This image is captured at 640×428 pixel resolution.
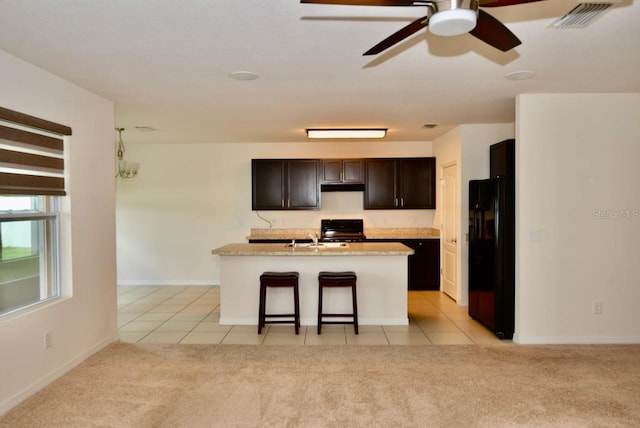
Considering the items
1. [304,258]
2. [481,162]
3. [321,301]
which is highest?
[481,162]

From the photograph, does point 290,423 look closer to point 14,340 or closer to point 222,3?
point 14,340

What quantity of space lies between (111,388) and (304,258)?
231 centimetres

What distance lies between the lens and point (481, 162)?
531 cm

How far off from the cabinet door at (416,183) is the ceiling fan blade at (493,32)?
4.53 metres

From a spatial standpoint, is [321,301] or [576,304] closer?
[576,304]

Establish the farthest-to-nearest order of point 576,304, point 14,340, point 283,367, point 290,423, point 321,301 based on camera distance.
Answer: point 321,301 → point 576,304 → point 283,367 → point 14,340 → point 290,423

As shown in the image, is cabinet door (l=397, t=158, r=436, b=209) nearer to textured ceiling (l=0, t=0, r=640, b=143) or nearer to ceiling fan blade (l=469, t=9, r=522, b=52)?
textured ceiling (l=0, t=0, r=640, b=143)

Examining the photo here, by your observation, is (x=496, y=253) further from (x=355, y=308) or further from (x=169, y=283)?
(x=169, y=283)

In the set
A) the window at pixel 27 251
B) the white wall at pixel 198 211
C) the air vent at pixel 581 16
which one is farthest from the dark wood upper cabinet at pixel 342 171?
the air vent at pixel 581 16

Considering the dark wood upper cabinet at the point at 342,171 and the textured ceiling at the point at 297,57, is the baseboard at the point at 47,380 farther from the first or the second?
the dark wood upper cabinet at the point at 342,171

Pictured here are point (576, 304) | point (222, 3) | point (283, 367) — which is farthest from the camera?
point (576, 304)

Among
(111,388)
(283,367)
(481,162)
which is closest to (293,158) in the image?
(481,162)

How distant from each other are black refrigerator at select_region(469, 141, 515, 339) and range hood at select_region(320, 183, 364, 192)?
7.67 feet

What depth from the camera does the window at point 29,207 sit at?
2.78 m
